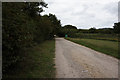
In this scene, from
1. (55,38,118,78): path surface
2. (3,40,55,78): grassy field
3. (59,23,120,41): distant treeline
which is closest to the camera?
(3,40,55,78): grassy field

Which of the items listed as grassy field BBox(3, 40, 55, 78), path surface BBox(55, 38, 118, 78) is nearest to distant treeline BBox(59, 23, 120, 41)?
path surface BBox(55, 38, 118, 78)

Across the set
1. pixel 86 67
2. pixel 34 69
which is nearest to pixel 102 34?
pixel 86 67

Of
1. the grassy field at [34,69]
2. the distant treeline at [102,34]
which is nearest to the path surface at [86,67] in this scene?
the grassy field at [34,69]

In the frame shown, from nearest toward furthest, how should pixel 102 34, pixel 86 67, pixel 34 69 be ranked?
pixel 34 69 < pixel 86 67 < pixel 102 34

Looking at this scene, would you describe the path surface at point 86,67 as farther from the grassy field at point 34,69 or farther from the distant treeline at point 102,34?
the distant treeline at point 102,34

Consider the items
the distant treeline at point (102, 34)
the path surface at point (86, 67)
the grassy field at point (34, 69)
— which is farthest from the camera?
the distant treeline at point (102, 34)

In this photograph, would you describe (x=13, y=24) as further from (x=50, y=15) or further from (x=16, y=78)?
(x=50, y=15)

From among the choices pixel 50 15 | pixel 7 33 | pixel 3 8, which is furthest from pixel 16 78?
pixel 50 15

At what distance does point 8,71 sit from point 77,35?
42.3 m

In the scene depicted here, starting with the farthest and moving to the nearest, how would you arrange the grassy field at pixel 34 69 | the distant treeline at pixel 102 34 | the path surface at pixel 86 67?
the distant treeline at pixel 102 34, the path surface at pixel 86 67, the grassy field at pixel 34 69

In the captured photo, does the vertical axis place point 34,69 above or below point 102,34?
below

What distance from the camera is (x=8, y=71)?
11.4ft

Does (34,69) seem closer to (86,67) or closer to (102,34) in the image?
(86,67)

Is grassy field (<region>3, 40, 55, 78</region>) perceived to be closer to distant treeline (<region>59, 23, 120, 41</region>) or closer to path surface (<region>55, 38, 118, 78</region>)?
path surface (<region>55, 38, 118, 78</region>)
